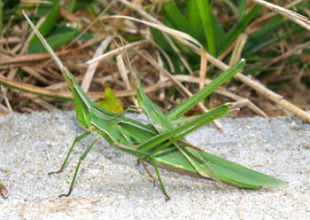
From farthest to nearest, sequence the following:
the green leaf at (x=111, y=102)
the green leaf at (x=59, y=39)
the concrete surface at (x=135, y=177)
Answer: the green leaf at (x=59, y=39)
the green leaf at (x=111, y=102)
the concrete surface at (x=135, y=177)

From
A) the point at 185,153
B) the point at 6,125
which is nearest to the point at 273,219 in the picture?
the point at 185,153

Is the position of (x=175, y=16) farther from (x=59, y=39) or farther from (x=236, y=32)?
(x=59, y=39)

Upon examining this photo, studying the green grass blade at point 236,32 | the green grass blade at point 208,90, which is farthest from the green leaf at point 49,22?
the green grass blade at point 208,90

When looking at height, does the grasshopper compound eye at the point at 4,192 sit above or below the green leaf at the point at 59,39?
below

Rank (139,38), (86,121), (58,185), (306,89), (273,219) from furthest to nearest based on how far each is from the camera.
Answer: (306,89) → (139,38) → (58,185) → (86,121) → (273,219)

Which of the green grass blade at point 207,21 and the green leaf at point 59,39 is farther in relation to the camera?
the green leaf at point 59,39

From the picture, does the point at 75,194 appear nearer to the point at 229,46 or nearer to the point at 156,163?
the point at 156,163

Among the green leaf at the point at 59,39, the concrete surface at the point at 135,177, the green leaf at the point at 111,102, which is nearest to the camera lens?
the concrete surface at the point at 135,177

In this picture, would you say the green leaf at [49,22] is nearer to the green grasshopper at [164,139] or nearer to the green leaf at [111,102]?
the green leaf at [111,102]
